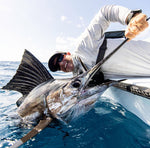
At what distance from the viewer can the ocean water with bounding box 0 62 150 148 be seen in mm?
1462

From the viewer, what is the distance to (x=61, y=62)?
101 inches

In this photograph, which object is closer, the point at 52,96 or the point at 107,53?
the point at 52,96

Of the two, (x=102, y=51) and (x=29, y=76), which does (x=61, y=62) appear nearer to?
(x=29, y=76)

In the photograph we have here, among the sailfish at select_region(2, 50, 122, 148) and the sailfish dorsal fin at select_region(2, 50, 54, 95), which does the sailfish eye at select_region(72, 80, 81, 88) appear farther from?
the sailfish dorsal fin at select_region(2, 50, 54, 95)

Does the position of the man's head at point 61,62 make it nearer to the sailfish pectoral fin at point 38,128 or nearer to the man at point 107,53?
the man at point 107,53

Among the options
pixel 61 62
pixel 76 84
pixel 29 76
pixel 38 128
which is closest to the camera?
pixel 38 128

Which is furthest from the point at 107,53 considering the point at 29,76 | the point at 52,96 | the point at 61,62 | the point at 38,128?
the point at 38,128

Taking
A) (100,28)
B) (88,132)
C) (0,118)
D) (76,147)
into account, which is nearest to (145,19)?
(100,28)

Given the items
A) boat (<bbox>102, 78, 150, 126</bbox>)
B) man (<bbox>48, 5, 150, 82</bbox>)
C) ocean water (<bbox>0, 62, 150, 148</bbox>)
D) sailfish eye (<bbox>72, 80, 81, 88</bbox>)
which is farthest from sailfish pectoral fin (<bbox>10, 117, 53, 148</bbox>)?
boat (<bbox>102, 78, 150, 126</bbox>)

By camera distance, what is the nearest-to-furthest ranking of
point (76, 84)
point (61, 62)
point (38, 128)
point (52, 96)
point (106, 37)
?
point (38, 128)
point (76, 84)
point (52, 96)
point (106, 37)
point (61, 62)

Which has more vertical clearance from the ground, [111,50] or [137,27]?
[137,27]

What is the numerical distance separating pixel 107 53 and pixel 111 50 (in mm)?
109

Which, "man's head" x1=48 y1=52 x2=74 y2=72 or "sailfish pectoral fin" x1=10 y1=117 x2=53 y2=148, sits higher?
"man's head" x1=48 y1=52 x2=74 y2=72

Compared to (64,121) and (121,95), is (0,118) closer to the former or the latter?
(64,121)
